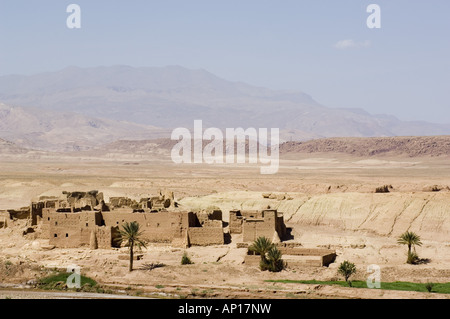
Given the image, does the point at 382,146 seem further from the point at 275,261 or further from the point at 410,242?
the point at 275,261

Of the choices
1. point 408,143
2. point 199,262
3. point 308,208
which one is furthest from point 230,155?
point 199,262

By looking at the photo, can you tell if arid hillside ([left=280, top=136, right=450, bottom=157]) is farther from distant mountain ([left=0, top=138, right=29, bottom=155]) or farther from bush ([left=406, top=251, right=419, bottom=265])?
bush ([left=406, top=251, right=419, bottom=265])

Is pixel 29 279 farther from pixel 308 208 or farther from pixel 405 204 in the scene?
pixel 405 204

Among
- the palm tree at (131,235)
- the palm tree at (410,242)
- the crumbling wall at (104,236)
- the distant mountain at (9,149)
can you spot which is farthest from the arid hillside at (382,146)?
the crumbling wall at (104,236)

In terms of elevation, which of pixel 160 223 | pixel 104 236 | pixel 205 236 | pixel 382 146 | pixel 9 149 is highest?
pixel 9 149

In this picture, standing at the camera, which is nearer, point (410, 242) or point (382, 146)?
point (410, 242)

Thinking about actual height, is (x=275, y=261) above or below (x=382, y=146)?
below

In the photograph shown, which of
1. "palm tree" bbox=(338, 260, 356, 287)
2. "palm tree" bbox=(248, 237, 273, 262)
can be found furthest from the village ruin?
"palm tree" bbox=(338, 260, 356, 287)

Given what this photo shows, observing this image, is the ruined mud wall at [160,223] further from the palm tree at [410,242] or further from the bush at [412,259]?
the bush at [412,259]

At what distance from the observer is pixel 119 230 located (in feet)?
148

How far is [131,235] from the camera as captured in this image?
Answer: 4178 cm

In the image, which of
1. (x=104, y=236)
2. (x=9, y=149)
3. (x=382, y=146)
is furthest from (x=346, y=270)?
(x=9, y=149)
